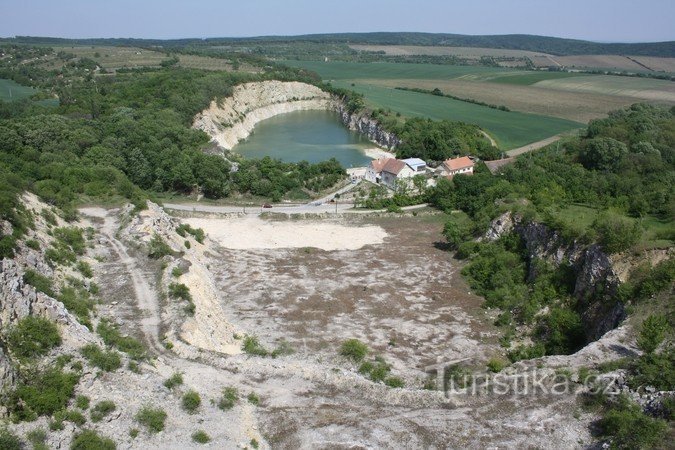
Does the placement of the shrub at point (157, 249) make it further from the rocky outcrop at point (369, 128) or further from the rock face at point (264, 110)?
the rocky outcrop at point (369, 128)

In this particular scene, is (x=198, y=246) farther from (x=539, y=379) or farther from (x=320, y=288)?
(x=539, y=379)

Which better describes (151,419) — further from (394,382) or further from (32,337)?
(394,382)

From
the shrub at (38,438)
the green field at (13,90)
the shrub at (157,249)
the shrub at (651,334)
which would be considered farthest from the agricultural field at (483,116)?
the shrub at (38,438)

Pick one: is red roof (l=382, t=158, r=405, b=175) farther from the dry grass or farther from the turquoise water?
the dry grass

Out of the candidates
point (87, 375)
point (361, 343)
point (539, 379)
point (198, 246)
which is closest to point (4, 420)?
point (87, 375)

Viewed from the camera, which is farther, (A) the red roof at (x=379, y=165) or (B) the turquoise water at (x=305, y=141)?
(B) the turquoise water at (x=305, y=141)

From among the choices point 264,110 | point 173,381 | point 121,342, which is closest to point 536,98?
point 264,110
